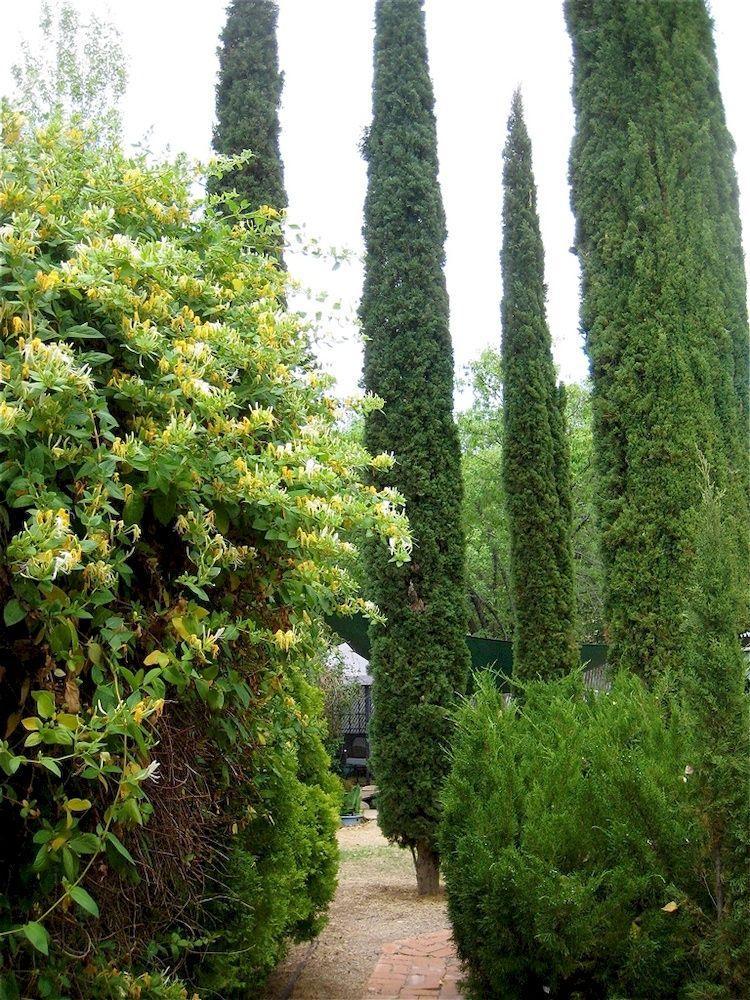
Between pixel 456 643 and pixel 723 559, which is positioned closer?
pixel 723 559

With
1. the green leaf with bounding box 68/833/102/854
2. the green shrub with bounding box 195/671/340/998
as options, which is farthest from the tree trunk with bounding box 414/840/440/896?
the green leaf with bounding box 68/833/102/854

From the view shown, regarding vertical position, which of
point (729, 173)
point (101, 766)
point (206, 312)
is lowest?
point (101, 766)

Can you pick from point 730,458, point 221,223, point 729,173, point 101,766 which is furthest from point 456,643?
point 101,766

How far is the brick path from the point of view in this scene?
4.75m

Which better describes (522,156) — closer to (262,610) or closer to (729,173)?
(729,173)

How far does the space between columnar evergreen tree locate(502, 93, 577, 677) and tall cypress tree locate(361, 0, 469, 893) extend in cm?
267

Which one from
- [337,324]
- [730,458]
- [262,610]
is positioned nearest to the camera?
[262,610]

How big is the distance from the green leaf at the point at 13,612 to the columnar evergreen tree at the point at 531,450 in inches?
373

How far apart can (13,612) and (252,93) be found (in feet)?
24.8

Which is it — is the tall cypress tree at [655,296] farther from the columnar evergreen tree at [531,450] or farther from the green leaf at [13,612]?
the green leaf at [13,612]

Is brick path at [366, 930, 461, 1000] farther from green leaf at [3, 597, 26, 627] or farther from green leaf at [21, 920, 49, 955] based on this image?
green leaf at [3, 597, 26, 627]

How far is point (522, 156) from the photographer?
1214cm

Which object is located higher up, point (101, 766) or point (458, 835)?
point (101, 766)

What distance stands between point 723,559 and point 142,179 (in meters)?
2.34
